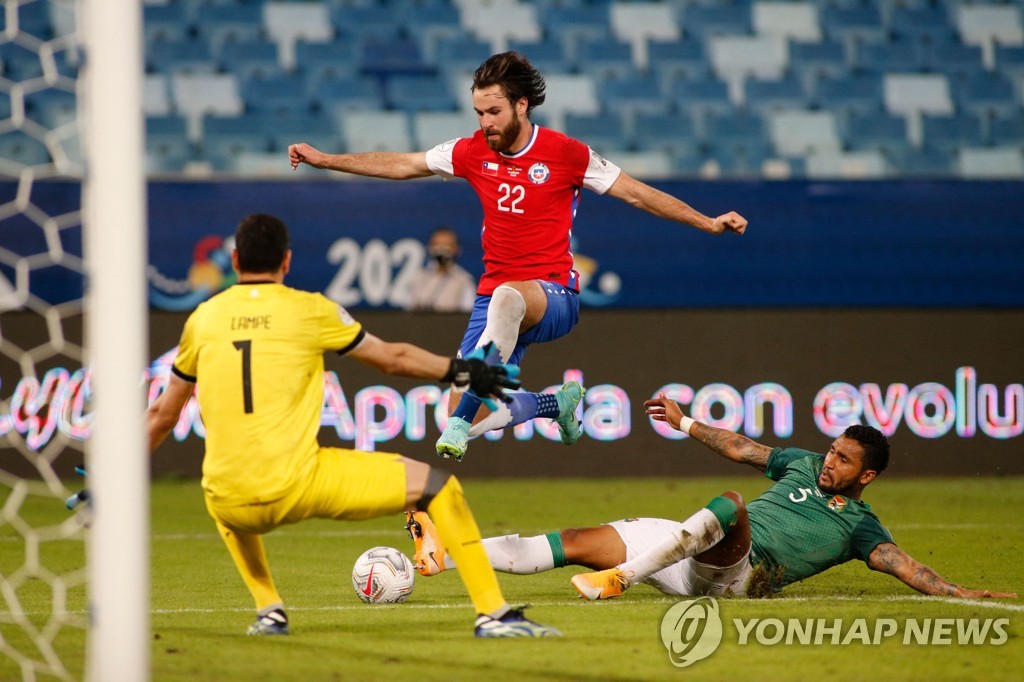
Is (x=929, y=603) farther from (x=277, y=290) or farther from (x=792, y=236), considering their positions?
(x=792, y=236)

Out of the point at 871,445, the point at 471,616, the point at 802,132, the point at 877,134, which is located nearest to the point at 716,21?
the point at 802,132

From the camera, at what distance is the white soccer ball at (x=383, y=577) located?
20.7 feet

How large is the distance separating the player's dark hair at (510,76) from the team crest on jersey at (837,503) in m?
2.41

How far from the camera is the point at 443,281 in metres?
12.6

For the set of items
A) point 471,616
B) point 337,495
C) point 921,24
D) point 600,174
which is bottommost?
point 471,616

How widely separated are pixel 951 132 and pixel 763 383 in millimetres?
4632

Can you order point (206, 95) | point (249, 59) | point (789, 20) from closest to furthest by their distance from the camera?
point (206, 95), point (249, 59), point (789, 20)

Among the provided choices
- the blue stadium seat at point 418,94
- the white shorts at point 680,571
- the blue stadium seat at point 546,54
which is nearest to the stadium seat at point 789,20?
the blue stadium seat at point 546,54

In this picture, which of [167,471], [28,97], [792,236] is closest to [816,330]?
[792,236]

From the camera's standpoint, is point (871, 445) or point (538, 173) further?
point (538, 173)

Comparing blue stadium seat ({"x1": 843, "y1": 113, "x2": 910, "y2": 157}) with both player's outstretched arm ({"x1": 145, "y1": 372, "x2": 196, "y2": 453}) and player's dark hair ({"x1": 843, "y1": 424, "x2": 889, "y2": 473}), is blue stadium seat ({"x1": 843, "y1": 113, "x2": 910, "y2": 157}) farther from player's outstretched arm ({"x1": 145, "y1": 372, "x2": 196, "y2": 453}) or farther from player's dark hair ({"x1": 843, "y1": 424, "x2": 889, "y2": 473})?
player's outstretched arm ({"x1": 145, "y1": 372, "x2": 196, "y2": 453})

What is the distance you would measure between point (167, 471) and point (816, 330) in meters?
5.80

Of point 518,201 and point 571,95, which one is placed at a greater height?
point 571,95

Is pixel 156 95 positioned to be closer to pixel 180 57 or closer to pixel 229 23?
pixel 180 57
